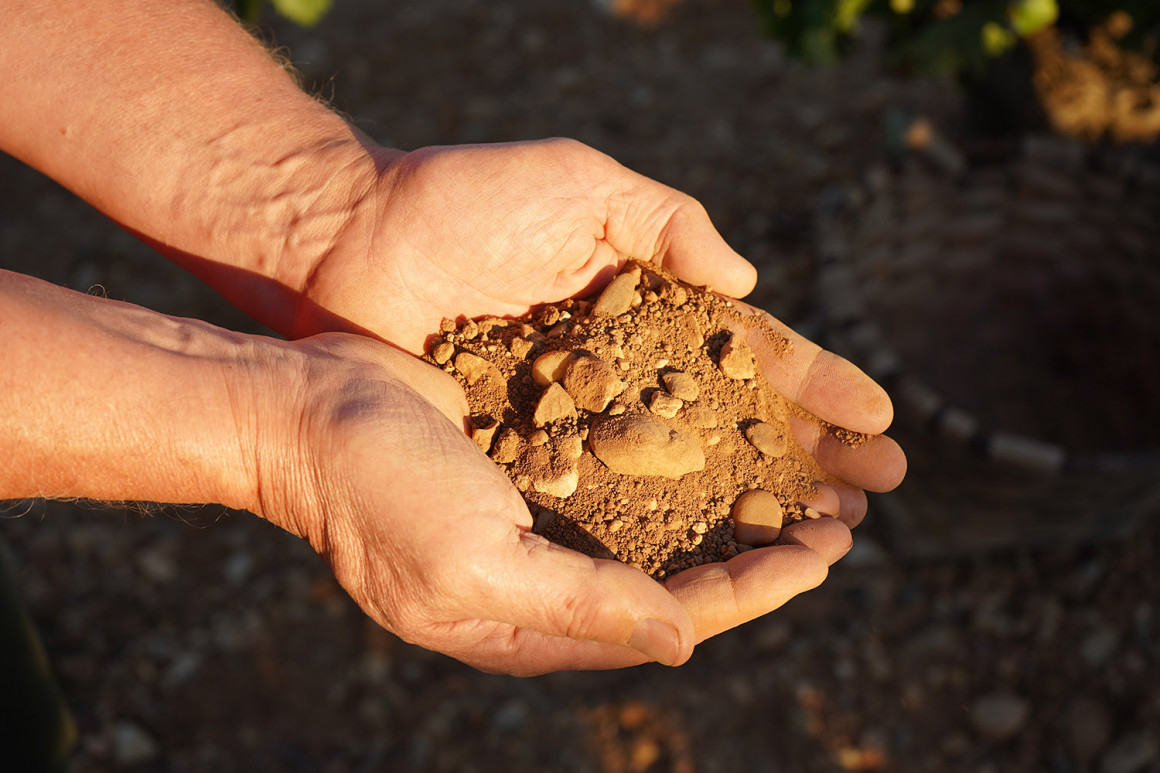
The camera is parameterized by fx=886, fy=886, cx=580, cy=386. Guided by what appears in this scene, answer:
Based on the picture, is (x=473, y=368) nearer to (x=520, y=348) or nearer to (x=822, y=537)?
(x=520, y=348)

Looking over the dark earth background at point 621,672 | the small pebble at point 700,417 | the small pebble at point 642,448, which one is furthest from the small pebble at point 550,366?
the dark earth background at point 621,672

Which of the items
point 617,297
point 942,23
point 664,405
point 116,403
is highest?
point 942,23

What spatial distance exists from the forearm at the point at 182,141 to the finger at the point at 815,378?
84 cm

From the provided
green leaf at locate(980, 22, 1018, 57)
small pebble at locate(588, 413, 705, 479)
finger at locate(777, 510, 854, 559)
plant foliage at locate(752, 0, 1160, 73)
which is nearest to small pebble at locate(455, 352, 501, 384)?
small pebble at locate(588, 413, 705, 479)

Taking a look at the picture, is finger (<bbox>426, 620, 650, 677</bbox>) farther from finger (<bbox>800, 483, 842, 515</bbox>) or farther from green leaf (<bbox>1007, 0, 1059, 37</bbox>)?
green leaf (<bbox>1007, 0, 1059, 37</bbox>)

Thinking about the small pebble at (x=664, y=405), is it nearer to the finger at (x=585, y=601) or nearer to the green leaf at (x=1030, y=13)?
the finger at (x=585, y=601)

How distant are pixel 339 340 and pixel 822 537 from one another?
0.88 m

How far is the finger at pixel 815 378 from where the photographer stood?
5.32 ft

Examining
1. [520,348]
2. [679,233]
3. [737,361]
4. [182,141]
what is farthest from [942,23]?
[182,141]

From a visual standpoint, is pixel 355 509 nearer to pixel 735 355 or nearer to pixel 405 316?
pixel 405 316

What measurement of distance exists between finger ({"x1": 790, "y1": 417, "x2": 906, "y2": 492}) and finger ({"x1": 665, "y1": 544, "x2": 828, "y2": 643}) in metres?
0.28

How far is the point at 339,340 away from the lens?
1513 mm

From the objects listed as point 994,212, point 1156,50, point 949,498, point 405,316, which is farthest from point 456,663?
point 1156,50

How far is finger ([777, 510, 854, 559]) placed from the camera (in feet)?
4.78
